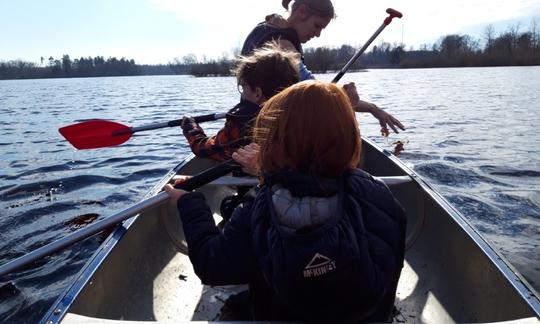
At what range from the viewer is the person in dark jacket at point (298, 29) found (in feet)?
11.8

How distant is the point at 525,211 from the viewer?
19.4ft

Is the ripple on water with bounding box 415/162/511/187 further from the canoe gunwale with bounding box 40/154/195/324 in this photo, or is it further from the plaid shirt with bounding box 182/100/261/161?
the canoe gunwale with bounding box 40/154/195/324

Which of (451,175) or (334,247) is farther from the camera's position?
(451,175)

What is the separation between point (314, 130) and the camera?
5.10 ft

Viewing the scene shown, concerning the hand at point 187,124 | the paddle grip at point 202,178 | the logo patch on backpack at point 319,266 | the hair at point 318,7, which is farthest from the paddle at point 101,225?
the hair at point 318,7

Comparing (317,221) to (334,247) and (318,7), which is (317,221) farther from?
(318,7)

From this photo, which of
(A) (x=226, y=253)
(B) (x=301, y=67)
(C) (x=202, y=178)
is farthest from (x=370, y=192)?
(B) (x=301, y=67)

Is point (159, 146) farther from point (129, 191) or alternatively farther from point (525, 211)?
point (525, 211)

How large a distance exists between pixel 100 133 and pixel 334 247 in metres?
4.07

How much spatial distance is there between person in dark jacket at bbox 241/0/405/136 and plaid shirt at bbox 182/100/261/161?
31.9 inches

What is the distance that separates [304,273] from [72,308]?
49.3 inches

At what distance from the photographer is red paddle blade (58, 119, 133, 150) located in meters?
4.80

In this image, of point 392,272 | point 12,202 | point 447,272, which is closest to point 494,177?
point 447,272

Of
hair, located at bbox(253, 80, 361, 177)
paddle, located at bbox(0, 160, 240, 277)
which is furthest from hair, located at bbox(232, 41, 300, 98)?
hair, located at bbox(253, 80, 361, 177)
